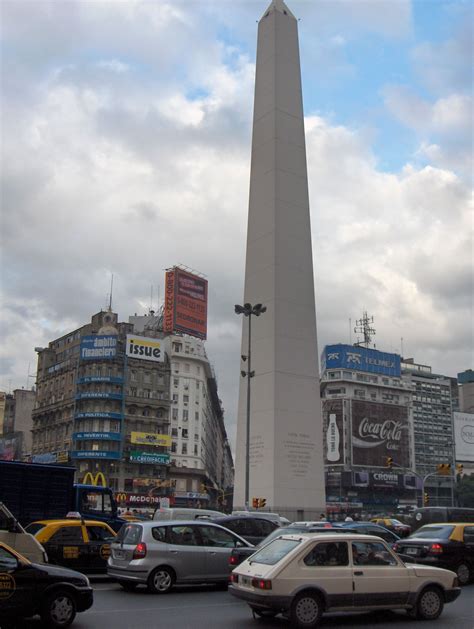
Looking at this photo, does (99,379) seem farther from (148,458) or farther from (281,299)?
(281,299)

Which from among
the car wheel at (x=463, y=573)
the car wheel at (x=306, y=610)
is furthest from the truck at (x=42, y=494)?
the car wheel at (x=306, y=610)

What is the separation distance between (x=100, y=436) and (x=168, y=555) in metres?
65.7

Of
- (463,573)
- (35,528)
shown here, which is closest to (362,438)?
(463,573)

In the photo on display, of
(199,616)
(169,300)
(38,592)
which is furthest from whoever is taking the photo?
(169,300)

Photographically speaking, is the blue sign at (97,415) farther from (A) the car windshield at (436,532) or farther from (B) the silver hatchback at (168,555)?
(B) the silver hatchback at (168,555)

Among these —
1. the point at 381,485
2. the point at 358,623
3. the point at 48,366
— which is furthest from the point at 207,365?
the point at 358,623

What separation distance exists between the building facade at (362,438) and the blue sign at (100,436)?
50.0 m

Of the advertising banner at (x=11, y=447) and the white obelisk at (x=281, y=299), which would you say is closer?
the white obelisk at (x=281, y=299)

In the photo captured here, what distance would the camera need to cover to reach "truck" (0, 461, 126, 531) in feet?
63.6

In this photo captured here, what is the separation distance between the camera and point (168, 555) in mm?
13492

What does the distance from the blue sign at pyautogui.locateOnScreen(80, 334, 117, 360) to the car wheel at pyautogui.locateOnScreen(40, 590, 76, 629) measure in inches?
2835

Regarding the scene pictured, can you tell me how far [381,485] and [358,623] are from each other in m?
115

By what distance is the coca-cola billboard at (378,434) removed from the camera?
12106cm

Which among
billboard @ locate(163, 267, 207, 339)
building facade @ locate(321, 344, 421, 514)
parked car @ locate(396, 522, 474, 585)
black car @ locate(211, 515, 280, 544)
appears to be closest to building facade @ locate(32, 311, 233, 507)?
billboard @ locate(163, 267, 207, 339)
